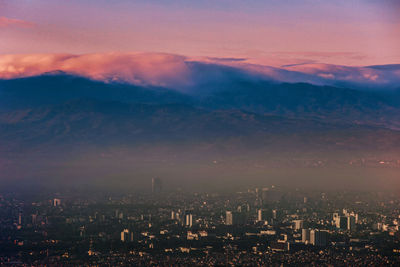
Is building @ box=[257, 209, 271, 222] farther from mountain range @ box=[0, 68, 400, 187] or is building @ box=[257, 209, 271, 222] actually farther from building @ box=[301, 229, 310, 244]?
mountain range @ box=[0, 68, 400, 187]

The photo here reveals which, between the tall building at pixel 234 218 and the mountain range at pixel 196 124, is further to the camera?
the mountain range at pixel 196 124

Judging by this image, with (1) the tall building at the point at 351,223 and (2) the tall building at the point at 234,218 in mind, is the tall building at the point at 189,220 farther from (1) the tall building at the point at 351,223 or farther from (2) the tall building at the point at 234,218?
(1) the tall building at the point at 351,223

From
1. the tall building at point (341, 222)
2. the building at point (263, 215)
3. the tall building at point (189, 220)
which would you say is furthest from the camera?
the building at point (263, 215)

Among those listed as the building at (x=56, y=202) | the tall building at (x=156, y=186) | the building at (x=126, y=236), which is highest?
the tall building at (x=156, y=186)

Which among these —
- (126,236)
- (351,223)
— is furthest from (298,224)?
(126,236)

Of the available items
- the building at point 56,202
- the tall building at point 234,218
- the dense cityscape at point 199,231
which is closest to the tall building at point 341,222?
the dense cityscape at point 199,231

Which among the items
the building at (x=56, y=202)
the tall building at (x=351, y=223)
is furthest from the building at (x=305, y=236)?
the building at (x=56, y=202)

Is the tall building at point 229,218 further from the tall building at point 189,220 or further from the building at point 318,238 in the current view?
the building at point 318,238

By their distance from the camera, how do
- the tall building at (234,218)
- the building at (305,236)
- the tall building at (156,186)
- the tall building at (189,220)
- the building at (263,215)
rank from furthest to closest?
1. the tall building at (156,186)
2. the building at (263,215)
3. the tall building at (234,218)
4. the tall building at (189,220)
5. the building at (305,236)

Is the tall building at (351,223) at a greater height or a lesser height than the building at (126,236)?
greater

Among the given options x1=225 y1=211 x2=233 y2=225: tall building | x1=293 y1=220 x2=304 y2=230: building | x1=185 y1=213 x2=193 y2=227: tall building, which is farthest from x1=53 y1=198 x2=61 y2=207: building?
x1=293 y1=220 x2=304 y2=230: building

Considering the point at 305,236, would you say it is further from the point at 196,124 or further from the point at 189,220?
the point at 196,124
